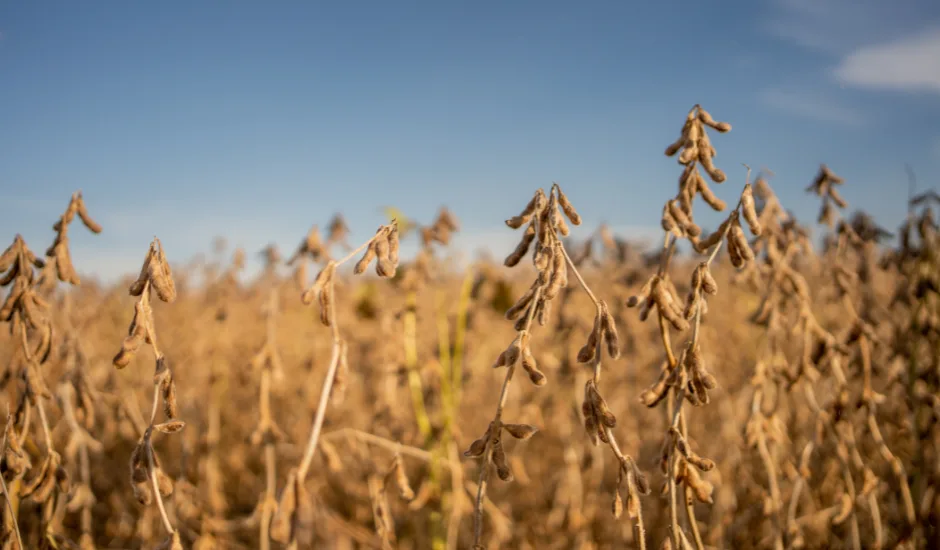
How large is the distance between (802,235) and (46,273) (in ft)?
8.04

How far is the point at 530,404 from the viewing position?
344cm

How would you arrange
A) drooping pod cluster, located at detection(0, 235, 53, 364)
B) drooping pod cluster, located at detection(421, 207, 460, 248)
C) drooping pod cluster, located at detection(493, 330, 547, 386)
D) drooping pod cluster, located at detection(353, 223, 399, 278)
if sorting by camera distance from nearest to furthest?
1. drooping pod cluster, located at detection(493, 330, 547, 386)
2. drooping pod cluster, located at detection(353, 223, 399, 278)
3. drooping pod cluster, located at detection(0, 235, 53, 364)
4. drooping pod cluster, located at detection(421, 207, 460, 248)

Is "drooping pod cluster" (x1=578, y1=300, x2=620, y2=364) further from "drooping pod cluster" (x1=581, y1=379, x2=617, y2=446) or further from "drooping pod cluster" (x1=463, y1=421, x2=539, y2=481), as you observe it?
"drooping pod cluster" (x1=463, y1=421, x2=539, y2=481)

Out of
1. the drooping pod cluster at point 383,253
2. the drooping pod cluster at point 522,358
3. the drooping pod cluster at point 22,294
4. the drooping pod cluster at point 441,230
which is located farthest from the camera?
the drooping pod cluster at point 441,230

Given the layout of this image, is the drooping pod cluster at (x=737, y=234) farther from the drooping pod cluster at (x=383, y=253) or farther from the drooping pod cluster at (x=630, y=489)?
the drooping pod cluster at (x=383, y=253)

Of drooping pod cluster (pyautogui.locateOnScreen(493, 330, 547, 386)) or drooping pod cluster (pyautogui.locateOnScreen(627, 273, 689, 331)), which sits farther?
drooping pod cluster (pyautogui.locateOnScreen(627, 273, 689, 331))

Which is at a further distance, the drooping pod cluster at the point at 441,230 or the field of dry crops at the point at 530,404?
the drooping pod cluster at the point at 441,230

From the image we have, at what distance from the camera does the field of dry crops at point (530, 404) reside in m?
1.32

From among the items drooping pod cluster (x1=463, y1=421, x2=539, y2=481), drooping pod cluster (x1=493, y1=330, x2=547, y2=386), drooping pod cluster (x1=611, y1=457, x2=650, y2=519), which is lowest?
drooping pod cluster (x1=611, y1=457, x2=650, y2=519)

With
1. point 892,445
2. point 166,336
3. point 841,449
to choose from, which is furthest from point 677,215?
point 166,336

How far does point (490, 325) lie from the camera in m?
7.01

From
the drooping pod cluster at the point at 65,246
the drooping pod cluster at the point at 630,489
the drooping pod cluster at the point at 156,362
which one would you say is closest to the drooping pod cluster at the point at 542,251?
the drooping pod cluster at the point at 630,489

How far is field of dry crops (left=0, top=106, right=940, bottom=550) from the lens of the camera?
1322mm

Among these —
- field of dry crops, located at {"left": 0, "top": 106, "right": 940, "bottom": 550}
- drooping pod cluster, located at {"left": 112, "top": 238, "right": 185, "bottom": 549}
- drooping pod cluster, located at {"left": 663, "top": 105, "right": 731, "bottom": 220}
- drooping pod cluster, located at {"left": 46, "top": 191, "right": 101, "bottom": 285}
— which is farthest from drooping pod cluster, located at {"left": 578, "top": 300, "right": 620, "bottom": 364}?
drooping pod cluster, located at {"left": 46, "top": 191, "right": 101, "bottom": 285}
